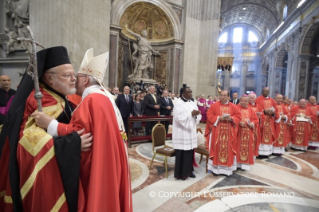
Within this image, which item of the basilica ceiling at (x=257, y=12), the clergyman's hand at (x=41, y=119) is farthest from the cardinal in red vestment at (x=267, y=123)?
the basilica ceiling at (x=257, y=12)

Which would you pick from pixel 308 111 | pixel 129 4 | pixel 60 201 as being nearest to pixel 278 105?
pixel 308 111

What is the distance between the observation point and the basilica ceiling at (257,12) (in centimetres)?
2125

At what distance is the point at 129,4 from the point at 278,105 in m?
8.92

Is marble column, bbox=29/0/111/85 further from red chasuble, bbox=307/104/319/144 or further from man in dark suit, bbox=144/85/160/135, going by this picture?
red chasuble, bbox=307/104/319/144

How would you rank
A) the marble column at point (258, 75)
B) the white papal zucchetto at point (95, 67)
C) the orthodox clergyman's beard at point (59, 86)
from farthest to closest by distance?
the marble column at point (258, 75) → the white papal zucchetto at point (95, 67) → the orthodox clergyman's beard at point (59, 86)

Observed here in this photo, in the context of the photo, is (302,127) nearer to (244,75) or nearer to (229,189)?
(229,189)

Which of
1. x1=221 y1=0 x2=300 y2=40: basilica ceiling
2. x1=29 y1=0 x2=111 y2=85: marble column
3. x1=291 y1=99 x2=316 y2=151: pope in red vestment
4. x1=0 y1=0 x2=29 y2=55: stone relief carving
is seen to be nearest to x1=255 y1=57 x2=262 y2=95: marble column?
x1=221 y1=0 x2=300 y2=40: basilica ceiling

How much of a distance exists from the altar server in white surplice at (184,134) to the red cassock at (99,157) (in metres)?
2.46

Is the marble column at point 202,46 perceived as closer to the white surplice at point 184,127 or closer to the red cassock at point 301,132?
the red cassock at point 301,132

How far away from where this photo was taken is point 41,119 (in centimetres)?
129

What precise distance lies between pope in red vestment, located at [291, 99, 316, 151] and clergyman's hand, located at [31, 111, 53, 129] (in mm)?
8156

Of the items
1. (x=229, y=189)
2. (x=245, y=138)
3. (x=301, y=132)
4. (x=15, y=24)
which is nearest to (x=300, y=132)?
(x=301, y=132)

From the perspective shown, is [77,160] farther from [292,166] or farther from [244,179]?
[292,166]

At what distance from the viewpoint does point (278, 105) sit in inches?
252
